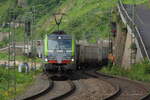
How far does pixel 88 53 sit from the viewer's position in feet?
172

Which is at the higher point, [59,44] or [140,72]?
A: [59,44]

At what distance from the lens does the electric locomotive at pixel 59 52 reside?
3275cm

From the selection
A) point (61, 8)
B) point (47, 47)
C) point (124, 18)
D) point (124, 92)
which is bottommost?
point (124, 92)

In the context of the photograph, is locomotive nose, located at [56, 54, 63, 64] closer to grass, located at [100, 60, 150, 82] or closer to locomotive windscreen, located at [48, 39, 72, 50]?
locomotive windscreen, located at [48, 39, 72, 50]

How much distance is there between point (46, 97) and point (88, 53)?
3122 cm

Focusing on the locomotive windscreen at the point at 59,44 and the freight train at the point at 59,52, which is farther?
the locomotive windscreen at the point at 59,44

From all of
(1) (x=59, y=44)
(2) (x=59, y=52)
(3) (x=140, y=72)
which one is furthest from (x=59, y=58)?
(3) (x=140, y=72)

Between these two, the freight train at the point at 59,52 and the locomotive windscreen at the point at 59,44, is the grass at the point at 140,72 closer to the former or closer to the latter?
the freight train at the point at 59,52

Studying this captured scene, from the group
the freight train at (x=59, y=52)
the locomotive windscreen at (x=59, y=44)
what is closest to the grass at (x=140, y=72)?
the freight train at (x=59, y=52)

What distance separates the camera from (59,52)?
32.9 meters

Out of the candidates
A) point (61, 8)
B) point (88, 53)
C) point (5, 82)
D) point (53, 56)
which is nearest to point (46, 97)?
point (5, 82)

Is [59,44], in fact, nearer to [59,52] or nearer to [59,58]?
[59,52]

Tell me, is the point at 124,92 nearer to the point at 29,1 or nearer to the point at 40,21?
the point at 40,21

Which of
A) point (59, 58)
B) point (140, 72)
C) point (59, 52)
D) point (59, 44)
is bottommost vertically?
point (140, 72)
